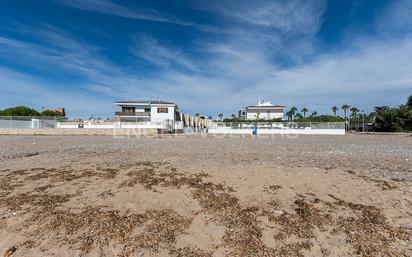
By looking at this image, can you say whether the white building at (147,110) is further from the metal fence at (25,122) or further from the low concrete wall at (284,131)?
the metal fence at (25,122)

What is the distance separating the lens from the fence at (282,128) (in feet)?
121

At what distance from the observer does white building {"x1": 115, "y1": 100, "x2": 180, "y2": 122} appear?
159 feet

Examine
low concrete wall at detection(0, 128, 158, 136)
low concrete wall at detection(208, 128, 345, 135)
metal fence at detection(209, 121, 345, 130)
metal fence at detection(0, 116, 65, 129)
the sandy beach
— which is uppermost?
metal fence at detection(0, 116, 65, 129)

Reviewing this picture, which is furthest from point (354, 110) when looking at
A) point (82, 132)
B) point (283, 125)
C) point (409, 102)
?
point (82, 132)

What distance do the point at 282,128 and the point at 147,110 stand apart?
2938 cm

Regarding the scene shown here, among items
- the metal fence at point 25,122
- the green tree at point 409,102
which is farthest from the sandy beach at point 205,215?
the green tree at point 409,102

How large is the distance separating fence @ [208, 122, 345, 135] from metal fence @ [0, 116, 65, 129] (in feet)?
79.6

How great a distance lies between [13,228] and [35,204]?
81cm

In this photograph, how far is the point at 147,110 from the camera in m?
52.4

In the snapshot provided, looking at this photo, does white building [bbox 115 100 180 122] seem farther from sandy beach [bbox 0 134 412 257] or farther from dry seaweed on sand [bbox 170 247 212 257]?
dry seaweed on sand [bbox 170 247 212 257]

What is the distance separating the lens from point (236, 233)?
3148 millimetres

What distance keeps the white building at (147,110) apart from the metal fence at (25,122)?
546 inches

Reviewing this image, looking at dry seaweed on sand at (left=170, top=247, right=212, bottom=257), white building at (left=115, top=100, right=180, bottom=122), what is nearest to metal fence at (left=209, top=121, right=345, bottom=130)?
white building at (left=115, top=100, right=180, bottom=122)

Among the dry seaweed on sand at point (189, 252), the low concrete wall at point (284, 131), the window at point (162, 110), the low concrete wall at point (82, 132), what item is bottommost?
the dry seaweed on sand at point (189, 252)
